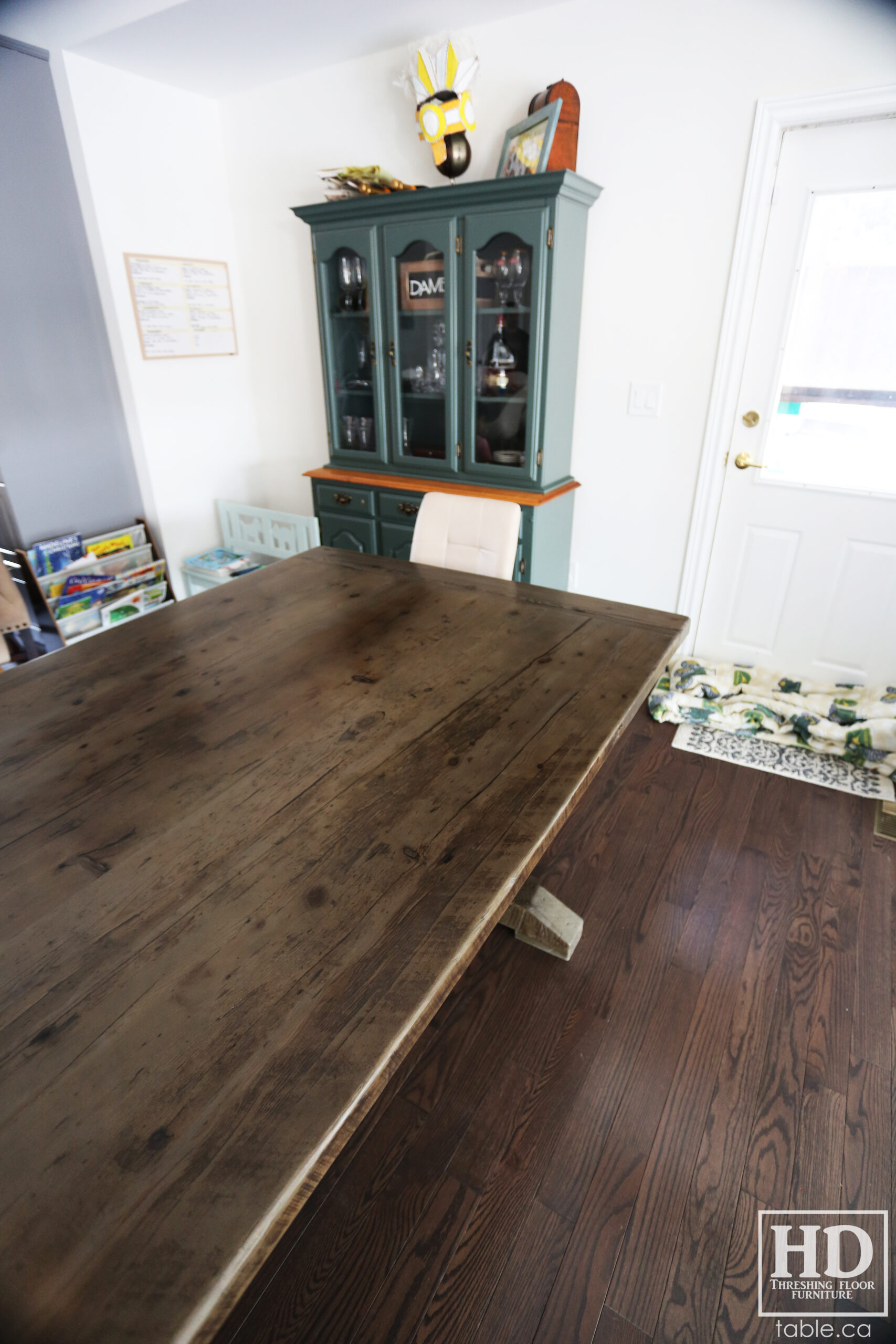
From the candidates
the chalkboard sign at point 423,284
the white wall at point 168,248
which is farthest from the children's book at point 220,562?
the chalkboard sign at point 423,284

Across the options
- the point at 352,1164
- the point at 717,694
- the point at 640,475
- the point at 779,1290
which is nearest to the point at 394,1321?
the point at 352,1164

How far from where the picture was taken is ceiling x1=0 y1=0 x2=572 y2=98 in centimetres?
228

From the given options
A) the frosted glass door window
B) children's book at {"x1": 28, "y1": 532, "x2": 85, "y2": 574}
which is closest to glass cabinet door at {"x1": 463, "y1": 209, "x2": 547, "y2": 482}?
the frosted glass door window

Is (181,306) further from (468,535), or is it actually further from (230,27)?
(468,535)

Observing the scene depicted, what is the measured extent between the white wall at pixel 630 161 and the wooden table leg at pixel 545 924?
1629mm

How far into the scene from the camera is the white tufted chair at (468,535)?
196 cm

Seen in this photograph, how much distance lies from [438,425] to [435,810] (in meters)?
2.23

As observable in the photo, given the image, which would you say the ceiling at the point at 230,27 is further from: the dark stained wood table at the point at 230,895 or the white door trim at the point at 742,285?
the dark stained wood table at the point at 230,895

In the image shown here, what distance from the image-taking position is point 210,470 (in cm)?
350

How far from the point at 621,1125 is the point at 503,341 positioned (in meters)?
2.46

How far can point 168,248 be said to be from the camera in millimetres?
3088

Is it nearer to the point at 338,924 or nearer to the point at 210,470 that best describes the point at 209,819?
the point at 338,924

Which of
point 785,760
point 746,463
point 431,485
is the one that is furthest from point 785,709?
point 431,485

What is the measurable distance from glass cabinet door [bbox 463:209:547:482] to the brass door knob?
2.55 ft
